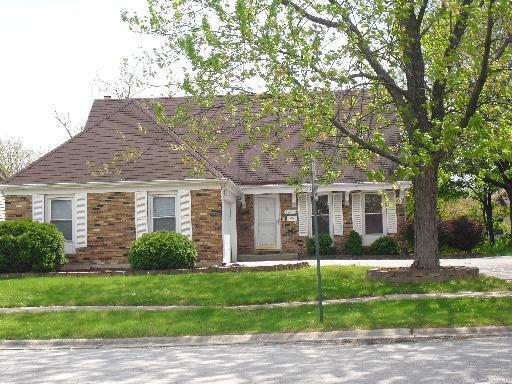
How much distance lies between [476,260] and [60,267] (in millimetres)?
13813

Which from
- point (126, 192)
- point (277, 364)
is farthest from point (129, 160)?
point (277, 364)

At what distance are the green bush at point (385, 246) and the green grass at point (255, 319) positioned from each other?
1146cm

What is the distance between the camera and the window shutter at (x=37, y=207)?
22031mm

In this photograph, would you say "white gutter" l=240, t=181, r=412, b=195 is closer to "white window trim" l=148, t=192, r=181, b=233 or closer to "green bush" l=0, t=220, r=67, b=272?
"white window trim" l=148, t=192, r=181, b=233

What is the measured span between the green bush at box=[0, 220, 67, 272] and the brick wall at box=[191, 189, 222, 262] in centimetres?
439

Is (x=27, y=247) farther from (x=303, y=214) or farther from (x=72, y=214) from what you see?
(x=303, y=214)

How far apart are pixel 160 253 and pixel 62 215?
16.8ft

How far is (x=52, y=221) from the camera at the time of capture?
22.3 meters

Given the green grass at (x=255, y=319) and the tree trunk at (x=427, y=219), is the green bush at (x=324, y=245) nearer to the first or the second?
the tree trunk at (x=427, y=219)

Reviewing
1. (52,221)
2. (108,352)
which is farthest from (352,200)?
(108,352)

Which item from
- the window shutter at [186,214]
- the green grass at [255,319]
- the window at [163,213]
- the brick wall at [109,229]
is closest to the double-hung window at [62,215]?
the brick wall at [109,229]

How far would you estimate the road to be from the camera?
7.43 m

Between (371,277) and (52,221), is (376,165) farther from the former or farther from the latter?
(52,221)

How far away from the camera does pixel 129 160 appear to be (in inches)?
818
